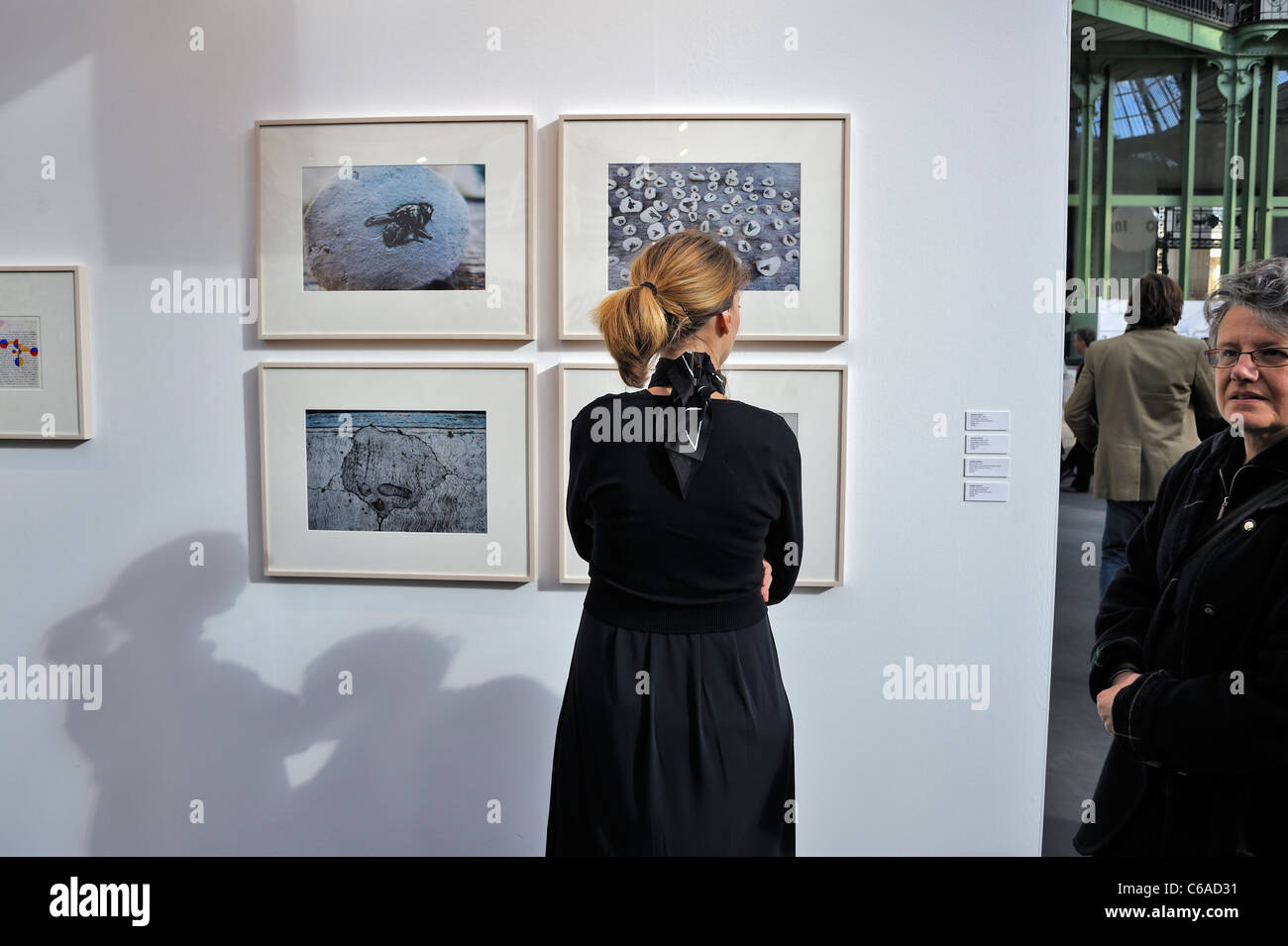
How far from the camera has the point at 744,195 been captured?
2.28 metres

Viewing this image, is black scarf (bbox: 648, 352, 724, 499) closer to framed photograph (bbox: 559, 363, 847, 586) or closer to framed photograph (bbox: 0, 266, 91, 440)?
framed photograph (bbox: 559, 363, 847, 586)

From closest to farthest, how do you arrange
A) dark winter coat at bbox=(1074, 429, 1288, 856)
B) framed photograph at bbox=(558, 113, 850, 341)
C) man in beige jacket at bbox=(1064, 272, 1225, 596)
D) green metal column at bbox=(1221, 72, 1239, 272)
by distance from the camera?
dark winter coat at bbox=(1074, 429, 1288, 856) < framed photograph at bbox=(558, 113, 850, 341) < man in beige jacket at bbox=(1064, 272, 1225, 596) < green metal column at bbox=(1221, 72, 1239, 272)

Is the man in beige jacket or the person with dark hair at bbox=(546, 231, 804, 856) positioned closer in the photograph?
the person with dark hair at bbox=(546, 231, 804, 856)

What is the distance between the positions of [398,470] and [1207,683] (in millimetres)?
2024

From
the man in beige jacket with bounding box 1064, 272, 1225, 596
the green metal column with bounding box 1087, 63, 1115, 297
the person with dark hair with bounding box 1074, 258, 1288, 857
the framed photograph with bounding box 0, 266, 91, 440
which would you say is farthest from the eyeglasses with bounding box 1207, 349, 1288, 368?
the green metal column with bounding box 1087, 63, 1115, 297

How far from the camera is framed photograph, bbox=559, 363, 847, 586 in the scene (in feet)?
7.61

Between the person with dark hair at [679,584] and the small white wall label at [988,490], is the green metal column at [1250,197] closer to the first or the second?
the small white wall label at [988,490]

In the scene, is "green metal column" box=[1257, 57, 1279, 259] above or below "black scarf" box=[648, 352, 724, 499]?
above

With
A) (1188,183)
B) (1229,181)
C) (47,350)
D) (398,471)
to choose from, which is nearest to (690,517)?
(398,471)

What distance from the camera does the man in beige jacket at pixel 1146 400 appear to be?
3502mm

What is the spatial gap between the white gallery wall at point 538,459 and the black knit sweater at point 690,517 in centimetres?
79

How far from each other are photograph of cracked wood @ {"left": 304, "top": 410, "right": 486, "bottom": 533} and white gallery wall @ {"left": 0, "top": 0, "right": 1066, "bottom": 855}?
19 centimetres

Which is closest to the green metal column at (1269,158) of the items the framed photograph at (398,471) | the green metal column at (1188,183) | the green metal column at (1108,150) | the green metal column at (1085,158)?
the green metal column at (1188,183)

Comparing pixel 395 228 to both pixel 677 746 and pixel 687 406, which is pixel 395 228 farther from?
pixel 677 746
